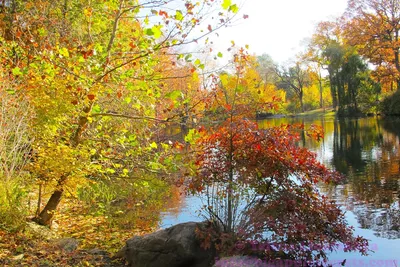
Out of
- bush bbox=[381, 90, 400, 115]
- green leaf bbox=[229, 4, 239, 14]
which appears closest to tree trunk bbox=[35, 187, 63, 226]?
green leaf bbox=[229, 4, 239, 14]

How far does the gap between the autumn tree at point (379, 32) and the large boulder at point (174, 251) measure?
30434 millimetres

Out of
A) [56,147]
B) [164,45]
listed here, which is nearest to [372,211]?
[164,45]

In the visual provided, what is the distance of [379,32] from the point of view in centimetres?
3050

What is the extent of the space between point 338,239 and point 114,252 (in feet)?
10.6

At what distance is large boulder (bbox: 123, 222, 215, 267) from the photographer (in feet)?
15.3

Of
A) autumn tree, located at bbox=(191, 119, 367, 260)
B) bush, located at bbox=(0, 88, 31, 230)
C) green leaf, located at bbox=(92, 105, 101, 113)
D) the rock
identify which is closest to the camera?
autumn tree, located at bbox=(191, 119, 367, 260)

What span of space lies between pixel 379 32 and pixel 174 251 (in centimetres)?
3187

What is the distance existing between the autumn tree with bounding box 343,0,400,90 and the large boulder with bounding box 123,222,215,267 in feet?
99.8

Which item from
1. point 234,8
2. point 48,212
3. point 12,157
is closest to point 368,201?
point 234,8

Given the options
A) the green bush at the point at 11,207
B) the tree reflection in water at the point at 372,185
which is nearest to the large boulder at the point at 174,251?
the green bush at the point at 11,207

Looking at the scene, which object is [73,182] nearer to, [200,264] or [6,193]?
[6,193]

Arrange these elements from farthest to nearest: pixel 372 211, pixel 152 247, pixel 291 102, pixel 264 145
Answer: pixel 291 102
pixel 372 211
pixel 152 247
pixel 264 145

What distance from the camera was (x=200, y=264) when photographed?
4.66 m

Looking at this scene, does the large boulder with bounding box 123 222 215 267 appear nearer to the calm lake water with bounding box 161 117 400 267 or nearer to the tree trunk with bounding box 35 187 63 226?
the calm lake water with bounding box 161 117 400 267
